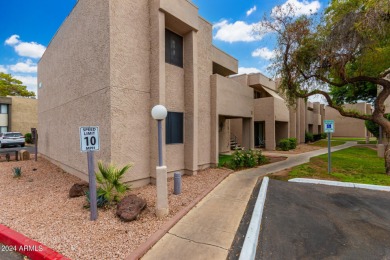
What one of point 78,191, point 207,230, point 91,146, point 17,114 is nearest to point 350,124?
point 207,230

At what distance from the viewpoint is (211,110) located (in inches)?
418

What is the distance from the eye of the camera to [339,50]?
379 inches

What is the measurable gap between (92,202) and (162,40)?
593 centimetres

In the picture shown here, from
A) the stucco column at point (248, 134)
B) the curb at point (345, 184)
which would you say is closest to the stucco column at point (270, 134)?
the stucco column at point (248, 134)

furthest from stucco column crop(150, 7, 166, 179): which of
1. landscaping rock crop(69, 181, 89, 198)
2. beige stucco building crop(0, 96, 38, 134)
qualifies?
beige stucco building crop(0, 96, 38, 134)

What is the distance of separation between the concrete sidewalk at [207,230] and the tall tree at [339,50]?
7821 mm

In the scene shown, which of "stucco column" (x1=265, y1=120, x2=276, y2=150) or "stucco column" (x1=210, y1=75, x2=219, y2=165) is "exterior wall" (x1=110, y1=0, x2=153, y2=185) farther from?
"stucco column" (x1=265, y1=120, x2=276, y2=150)

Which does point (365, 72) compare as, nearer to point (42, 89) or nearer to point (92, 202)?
point (92, 202)

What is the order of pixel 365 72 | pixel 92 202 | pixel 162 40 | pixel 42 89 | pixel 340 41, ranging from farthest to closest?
pixel 42 89 < pixel 365 72 < pixel 340 41 < pixel 162 40 < pixel 92 202

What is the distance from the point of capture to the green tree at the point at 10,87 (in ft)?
129

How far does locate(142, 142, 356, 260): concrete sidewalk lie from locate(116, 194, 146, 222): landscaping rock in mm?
951

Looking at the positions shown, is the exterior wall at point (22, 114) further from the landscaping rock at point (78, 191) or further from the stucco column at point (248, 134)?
the stucco column at point (248, 134)

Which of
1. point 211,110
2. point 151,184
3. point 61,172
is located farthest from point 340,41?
point 61,172

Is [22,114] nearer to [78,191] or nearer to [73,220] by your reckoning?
[78,191]
